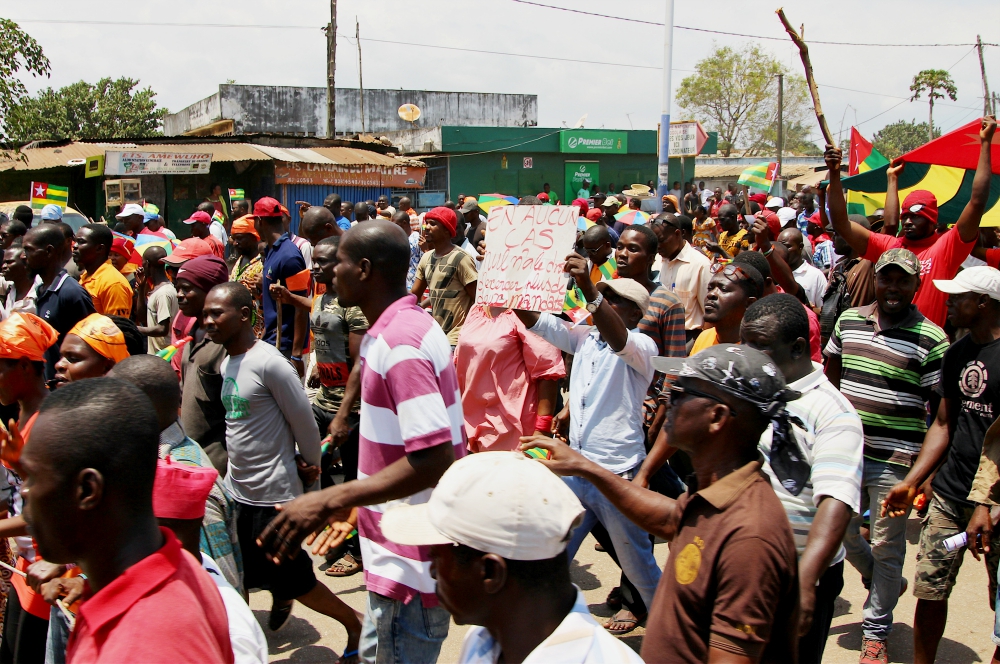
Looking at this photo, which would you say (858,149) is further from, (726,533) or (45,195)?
(45,195)

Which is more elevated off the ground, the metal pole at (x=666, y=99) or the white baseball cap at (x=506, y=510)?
the metal pole at (x=666, y=99)

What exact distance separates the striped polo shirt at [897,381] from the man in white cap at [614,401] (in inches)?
41.4

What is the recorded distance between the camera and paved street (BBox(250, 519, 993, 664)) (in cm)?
439

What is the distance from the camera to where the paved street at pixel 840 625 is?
4.39 m

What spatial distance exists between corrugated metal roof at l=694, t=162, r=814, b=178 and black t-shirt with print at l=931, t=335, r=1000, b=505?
115ft

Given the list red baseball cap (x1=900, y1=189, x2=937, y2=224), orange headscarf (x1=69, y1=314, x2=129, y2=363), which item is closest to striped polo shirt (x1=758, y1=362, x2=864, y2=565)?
orange headscarf (x1=69, y1=314, x2=129, y2=363)

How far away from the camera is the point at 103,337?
385 centimetres

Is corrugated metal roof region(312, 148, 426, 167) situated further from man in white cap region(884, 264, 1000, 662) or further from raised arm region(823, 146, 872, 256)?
man in white cap region(884, 264, 1000, 662)

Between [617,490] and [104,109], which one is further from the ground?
[104,109]

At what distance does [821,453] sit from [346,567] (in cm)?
354

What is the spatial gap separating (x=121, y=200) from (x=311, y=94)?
29714 mm

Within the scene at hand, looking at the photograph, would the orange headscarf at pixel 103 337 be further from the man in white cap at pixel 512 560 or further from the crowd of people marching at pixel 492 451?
the man in white cap at pixel 512 560

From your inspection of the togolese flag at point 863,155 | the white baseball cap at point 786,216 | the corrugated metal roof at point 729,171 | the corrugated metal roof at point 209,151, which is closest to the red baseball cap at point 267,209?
the togolese flag at point 863,155

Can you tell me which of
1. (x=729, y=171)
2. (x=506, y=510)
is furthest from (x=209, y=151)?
(x=729, y=171)
